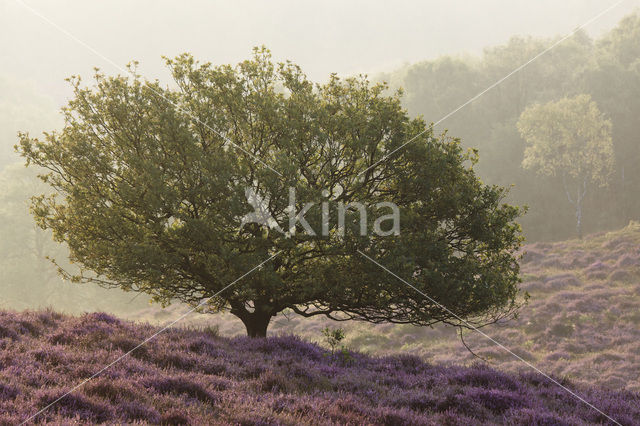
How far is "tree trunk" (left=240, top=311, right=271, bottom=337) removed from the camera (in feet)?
51.0

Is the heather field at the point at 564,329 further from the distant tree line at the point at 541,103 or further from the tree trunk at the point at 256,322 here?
the distant tree line at the point at 541,103

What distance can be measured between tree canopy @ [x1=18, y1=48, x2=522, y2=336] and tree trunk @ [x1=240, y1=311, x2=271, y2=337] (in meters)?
1.39

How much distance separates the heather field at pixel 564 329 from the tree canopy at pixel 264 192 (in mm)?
8394

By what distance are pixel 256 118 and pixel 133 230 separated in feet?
15.1

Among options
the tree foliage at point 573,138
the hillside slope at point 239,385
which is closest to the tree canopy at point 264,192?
the hillside slope at point 239,385

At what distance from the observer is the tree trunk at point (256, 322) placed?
1553cm

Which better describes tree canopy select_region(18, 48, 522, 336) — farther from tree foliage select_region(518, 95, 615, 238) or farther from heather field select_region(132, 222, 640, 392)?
tree foliage select_region(518, 95, 615, 238)

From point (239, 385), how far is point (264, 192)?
5.58 meters

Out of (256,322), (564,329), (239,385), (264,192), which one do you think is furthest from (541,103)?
(239,385)

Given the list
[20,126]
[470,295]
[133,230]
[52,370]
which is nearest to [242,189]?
[133,230]

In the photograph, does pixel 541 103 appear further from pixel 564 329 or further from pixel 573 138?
pixel 564 329

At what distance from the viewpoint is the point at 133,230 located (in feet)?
41.9

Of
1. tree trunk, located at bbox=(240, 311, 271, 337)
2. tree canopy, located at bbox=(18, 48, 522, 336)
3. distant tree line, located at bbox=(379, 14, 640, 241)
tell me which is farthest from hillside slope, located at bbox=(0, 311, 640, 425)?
distant tree line, located at bbox=(379, 14, 640, 241)

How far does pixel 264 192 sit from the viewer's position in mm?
12922
